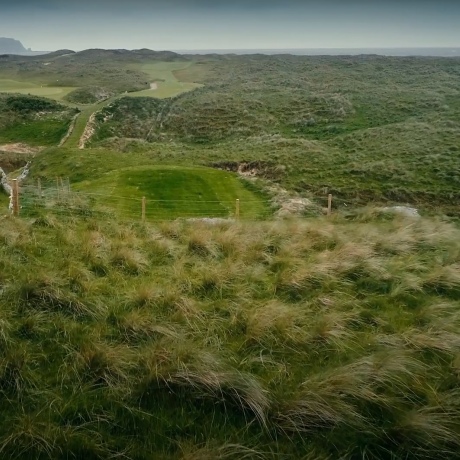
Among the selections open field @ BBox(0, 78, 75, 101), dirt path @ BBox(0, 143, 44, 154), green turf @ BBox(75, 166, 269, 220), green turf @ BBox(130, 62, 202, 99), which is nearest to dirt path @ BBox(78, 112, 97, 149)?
dirt path @ BBox(0, 143, 44, 154)

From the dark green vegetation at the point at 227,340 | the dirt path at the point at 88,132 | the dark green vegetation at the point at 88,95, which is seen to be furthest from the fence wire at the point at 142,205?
the dark green vegetation at the point at 88,95

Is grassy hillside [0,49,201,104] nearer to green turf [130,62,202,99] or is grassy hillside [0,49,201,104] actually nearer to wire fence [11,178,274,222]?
green turf [130,62,202,99]

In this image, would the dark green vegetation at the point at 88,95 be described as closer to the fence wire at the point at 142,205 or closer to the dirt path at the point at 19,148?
the dirt path at the point at 19,148

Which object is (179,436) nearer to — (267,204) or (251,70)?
(267,204)

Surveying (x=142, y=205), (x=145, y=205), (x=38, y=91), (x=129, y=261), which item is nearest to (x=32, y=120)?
(x=38, y=91)

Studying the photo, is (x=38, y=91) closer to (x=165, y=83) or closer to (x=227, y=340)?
(x=165, y=83)

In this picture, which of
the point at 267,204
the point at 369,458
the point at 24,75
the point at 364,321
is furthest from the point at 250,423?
the point at 24,75
